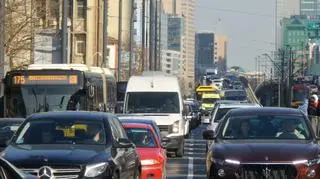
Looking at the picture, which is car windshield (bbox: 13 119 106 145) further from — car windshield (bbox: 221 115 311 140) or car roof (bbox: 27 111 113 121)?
car windshield (bbox: 221 115 311 140)

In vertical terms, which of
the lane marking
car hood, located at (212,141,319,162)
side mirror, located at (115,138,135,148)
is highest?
side mirror, located at (115,138,135,148)

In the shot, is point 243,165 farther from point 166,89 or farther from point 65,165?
point 166,89

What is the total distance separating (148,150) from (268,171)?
17.0 feet

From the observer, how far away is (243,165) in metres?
13.9

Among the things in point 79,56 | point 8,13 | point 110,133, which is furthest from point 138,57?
point 110,133

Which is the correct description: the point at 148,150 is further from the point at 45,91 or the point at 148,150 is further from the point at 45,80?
the point at 45,80

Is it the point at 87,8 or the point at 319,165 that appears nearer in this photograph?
the point at 319,165

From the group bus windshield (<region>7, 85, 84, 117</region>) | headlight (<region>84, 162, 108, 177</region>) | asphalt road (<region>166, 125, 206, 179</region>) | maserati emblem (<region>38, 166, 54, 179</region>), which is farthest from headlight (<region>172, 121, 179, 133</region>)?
maserati emblem (<region>38, 166, 54, 179</region>)

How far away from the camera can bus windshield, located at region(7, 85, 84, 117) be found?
2977 cm

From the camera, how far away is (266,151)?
14.1 meters

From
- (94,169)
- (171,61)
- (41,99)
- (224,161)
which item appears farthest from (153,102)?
(171,61)

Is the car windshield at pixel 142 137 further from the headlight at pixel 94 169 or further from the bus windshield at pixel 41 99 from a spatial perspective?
the bus windshield at pixel 41 99

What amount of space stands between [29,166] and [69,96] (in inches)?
690

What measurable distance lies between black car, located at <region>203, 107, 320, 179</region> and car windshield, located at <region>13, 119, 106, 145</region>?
1.78m
